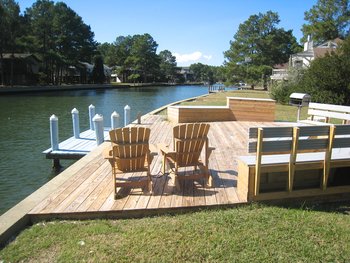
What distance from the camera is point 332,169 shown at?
4391 mm

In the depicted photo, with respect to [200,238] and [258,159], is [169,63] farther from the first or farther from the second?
[200,238]

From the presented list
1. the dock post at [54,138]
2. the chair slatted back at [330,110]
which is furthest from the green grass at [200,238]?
the dock post at [54,138]

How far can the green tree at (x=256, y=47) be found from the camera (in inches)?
1874

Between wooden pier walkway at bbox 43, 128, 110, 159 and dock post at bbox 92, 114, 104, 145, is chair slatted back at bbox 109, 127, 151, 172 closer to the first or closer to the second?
wooden pier walkway at bbox 43, 128, 110, 159

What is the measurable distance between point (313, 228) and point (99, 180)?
311 centimetres

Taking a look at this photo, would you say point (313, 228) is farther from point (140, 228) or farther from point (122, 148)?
point (122, 148)

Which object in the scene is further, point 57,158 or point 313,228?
point 57,158

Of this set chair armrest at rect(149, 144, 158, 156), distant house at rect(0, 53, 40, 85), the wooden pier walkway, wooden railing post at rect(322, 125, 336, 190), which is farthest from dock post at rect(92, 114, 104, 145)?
distant house at rect(0, 53, 40, 85)

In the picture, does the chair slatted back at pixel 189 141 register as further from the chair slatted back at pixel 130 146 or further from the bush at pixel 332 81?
the bush at pixel 332 81

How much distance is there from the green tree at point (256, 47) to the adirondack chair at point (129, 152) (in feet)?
142

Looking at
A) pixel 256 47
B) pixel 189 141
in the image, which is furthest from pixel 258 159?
pixel 256 47

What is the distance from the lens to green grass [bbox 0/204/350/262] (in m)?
2.94

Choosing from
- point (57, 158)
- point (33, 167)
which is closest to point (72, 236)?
point (57, 158)

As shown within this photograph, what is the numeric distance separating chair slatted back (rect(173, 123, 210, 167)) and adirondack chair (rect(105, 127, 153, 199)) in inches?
16.6
